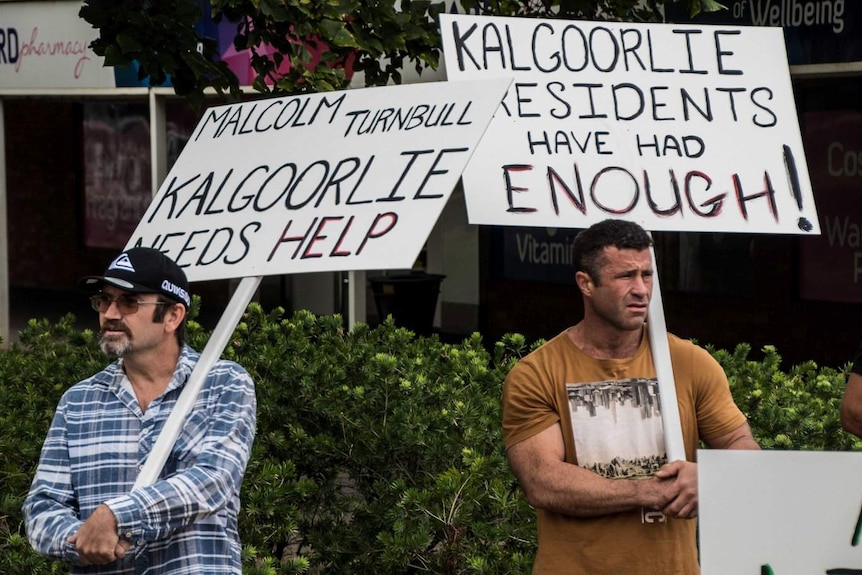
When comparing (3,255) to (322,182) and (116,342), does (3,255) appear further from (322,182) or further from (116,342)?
(116,342)

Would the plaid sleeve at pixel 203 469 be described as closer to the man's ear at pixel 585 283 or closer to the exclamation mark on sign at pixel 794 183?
the man's ear at pixel 585 283

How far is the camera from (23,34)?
14320 millimetres

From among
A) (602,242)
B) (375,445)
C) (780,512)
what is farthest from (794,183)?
(375,445)

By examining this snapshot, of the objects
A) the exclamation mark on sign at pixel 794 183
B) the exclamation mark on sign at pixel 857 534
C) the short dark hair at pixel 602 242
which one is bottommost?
the exclamation mark on sign at pixel 857 534

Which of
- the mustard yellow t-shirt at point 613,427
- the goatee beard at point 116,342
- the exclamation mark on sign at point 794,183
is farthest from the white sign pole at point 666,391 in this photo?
the goatee beard at point 116,342

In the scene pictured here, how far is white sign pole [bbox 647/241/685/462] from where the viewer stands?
3461 millimetres

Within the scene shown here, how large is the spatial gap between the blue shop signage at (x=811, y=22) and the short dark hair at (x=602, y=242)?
22.6 ft

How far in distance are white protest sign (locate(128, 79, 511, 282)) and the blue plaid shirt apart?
0.47 m

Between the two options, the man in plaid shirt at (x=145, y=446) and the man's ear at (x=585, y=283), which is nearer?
the man in plaid shirt at (x=145, y=446)

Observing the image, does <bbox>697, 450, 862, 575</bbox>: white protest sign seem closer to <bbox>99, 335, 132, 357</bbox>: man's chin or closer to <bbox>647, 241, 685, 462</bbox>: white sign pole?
<bbox>647, 241, 685, 462</bbox>: white sign pole

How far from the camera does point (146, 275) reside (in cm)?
347

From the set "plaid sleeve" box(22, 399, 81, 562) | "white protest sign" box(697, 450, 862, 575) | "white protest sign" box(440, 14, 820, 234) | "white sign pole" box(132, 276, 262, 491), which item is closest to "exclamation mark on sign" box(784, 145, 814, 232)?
"white protest sign" box(440, 14, 820, 234)

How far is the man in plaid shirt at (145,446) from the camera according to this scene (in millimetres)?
3295

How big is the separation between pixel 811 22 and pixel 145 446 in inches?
325
